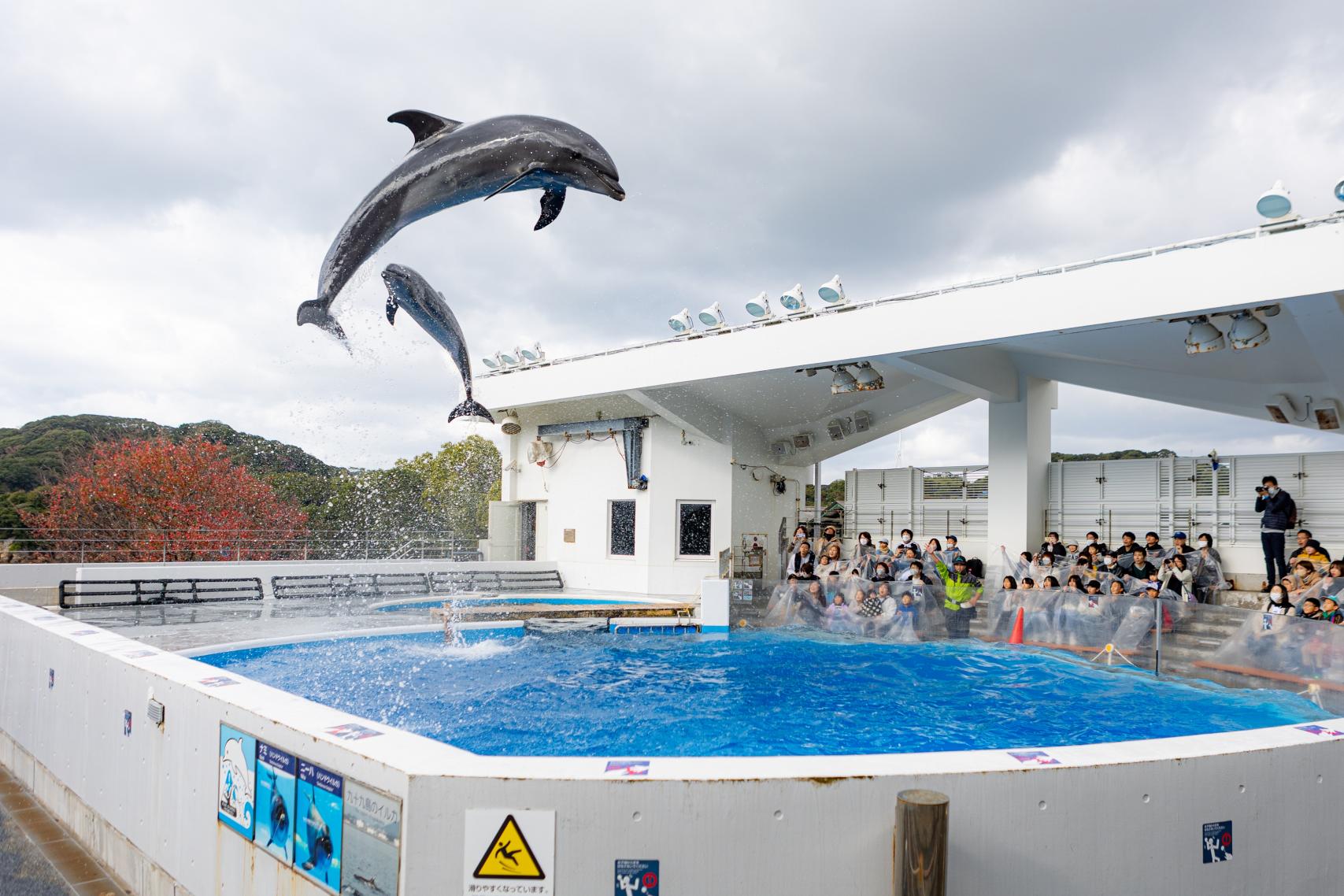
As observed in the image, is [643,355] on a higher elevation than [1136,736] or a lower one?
higher

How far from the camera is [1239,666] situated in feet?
26.2

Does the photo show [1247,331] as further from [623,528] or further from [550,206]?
[623,528]

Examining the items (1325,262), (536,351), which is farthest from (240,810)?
(536,351)

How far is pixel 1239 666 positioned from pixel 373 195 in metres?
8.45

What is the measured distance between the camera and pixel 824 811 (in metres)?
2.92

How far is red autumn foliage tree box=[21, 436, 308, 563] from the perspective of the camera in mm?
21125

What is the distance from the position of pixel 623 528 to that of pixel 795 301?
6.21m

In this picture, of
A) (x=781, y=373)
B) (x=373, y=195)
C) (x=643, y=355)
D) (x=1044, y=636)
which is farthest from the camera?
(x=643, y=355)

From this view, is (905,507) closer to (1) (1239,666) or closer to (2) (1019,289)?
(2) (1019,289)

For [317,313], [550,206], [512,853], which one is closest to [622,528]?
[317,313]

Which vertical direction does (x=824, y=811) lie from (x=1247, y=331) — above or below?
below

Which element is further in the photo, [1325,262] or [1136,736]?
[1325,262]

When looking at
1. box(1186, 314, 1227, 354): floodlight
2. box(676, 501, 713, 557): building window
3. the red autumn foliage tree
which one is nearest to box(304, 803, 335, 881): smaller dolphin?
box(1186, 314, 1227, 354): floodlight

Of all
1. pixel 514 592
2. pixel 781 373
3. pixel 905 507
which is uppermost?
pixel 781 373
